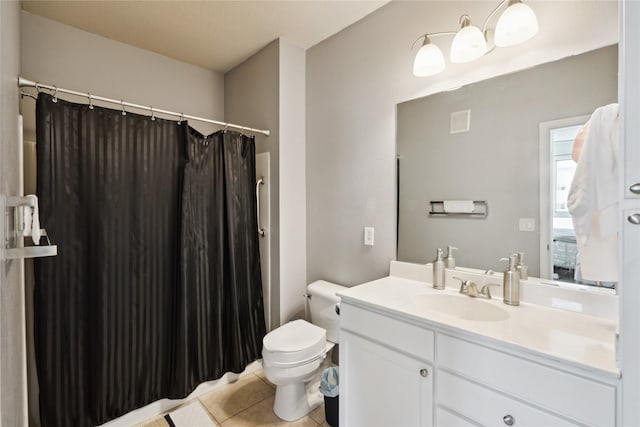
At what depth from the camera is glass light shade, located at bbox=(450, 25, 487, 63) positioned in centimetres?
140

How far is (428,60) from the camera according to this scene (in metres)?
1.56

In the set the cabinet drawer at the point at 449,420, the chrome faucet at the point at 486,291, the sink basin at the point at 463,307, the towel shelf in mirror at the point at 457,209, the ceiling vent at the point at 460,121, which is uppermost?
the ceiling vent at the point at 460,121

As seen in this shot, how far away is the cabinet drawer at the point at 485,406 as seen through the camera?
0.90 m

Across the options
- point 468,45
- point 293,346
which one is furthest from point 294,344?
point 468,45

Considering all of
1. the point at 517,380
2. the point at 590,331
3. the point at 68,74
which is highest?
the point at 68,74

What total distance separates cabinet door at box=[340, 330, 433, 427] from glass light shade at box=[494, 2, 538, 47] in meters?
1.43

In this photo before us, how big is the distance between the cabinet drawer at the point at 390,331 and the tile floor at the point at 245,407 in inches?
31.9

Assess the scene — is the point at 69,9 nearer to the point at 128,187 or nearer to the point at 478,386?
the point at 128,187

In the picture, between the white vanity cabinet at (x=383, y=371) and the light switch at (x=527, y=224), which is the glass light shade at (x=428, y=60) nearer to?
the light switch at (x=527, y=224)

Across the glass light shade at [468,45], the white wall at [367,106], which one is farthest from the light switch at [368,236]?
the glass light shade at [468,45]

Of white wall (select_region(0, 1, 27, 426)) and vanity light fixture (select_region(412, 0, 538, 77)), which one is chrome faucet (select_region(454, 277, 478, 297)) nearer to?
vanity light fixture (select_region(412, 0, 538, 77))

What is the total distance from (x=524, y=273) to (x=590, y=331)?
337 mm

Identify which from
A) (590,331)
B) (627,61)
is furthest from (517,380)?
(627,61)

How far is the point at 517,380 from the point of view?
3.06ft
